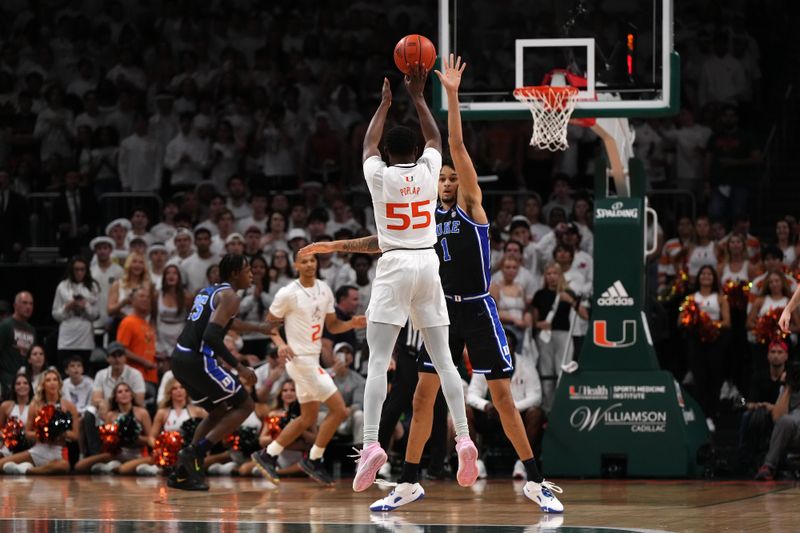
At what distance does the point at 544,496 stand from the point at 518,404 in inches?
190

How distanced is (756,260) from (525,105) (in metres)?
4.71

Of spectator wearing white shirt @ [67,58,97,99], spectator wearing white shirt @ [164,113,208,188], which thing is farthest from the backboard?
spectator wearing white shirt @ [67,58,97,99]

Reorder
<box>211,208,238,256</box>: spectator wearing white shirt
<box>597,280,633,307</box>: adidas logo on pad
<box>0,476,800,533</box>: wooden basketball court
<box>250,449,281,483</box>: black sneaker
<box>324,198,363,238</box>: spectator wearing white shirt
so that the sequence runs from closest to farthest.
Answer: <box>0,476,800,533</box>: wooden basketball court < <box>250,449,281,483</box>: black sneaker < <box>597,280,633,307</box>: adidas logo on pad < <box>211,208,238,256</box>: spectator wearing white shirt < <box>324,198,363,238</box>: spectator wearing white shirt

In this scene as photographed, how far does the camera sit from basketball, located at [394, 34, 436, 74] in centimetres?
988

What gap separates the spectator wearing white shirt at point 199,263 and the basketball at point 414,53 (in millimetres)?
8457

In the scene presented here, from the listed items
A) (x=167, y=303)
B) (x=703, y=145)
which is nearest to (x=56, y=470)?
(x=167, y=303)

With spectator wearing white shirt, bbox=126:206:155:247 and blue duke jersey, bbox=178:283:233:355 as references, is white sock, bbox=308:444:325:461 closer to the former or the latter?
blue duke jersey, bbox=178:283:233:355

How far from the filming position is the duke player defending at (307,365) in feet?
45.6

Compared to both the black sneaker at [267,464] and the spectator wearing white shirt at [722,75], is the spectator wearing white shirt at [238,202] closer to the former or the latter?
the black sneaker at [267,464]

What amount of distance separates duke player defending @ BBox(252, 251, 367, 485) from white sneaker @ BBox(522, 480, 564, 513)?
12.5ft

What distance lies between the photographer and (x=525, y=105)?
1339 centimetres

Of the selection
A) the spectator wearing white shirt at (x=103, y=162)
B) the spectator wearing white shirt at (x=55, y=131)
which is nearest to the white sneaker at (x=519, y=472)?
the spectator wearing white shirt at (x=103, y=162)

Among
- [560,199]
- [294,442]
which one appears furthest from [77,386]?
[560,199]

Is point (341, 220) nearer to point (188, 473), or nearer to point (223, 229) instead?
point (223, 229)
